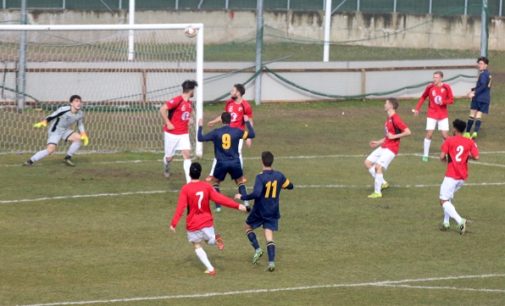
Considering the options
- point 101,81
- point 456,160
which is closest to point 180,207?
point 456,160

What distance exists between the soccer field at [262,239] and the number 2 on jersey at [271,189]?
1.20 meters

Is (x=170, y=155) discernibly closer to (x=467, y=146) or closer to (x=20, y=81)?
(x=467, y=146)

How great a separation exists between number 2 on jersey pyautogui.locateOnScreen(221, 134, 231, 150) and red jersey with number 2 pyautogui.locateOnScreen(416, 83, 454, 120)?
9.45m

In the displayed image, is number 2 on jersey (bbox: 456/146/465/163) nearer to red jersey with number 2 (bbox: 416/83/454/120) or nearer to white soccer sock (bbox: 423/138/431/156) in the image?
white soccer sock (bbox: 423/138/431/156)

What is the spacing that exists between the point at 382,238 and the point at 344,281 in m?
3.14

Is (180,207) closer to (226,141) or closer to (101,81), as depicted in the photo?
(226,141)

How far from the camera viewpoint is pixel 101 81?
116 feet

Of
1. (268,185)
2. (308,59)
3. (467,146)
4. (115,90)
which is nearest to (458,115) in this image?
(308,59)

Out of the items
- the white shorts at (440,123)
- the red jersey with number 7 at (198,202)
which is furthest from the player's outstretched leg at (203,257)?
the white shorts at (440,123)

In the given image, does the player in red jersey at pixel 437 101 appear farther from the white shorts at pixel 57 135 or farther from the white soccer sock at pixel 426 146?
the white shorts at pixel 57 135

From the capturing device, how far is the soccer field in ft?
56.1

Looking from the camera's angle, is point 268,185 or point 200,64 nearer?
point 268,185

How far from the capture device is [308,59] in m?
42.4

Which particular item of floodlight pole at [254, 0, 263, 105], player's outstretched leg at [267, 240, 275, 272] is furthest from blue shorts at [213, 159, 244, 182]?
floodlight pole at [254, 0, 263, 105]
